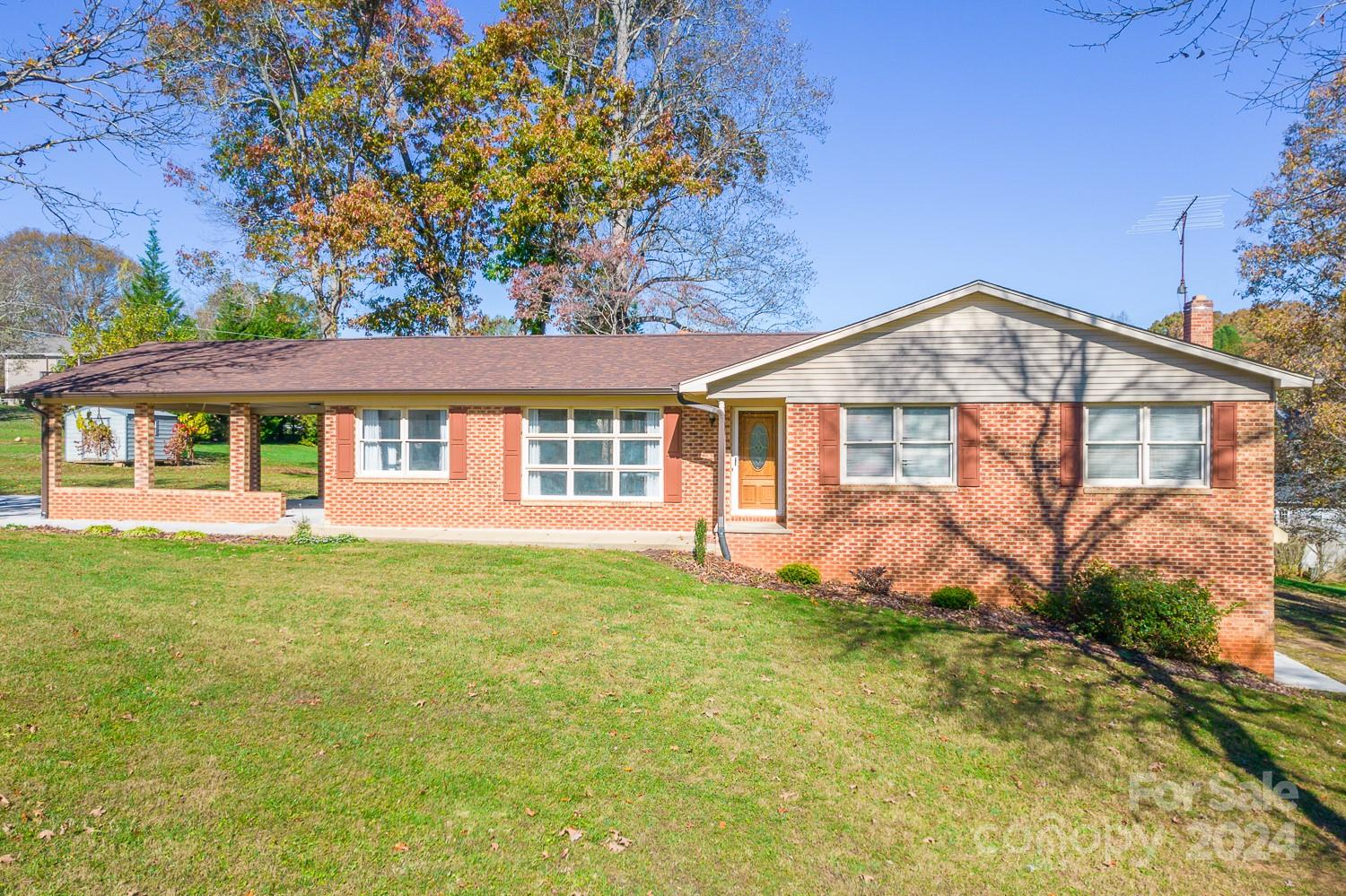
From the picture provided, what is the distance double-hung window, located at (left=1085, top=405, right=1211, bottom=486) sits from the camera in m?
11.4

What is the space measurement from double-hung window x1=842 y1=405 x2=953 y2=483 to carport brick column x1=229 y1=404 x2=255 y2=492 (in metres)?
12.3

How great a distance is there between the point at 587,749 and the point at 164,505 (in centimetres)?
1360

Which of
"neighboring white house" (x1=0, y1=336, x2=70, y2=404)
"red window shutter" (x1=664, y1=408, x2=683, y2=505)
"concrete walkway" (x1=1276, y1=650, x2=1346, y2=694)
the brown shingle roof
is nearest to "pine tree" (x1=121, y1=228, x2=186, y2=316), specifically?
"neighboring white house" (x1=0, y1=336, x2=70, y2=404)

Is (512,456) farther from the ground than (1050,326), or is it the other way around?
(1050,326)

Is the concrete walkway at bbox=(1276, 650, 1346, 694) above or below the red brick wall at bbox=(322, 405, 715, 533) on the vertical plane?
below

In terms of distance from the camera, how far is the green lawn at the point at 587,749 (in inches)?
171

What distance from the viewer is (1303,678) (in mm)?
10570

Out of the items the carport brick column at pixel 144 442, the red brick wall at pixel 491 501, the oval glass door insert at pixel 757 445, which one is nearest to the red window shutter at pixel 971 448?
the oval glass door insert at pixel 757 445

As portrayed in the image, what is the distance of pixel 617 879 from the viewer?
13.9ft

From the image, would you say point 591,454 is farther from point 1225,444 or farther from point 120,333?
point 120,333

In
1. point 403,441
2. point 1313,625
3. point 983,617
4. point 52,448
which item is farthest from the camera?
point 52,448

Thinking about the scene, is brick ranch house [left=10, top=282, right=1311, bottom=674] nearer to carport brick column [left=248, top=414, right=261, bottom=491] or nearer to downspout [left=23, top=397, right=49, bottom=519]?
downspout [left=23, top=397, right=49, bottom=519]

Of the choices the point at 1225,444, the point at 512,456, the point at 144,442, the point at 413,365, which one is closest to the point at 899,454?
the point at 1225,444

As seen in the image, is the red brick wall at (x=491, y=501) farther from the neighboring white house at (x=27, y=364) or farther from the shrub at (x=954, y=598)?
the neighboring white house at (x=27, y=364)
